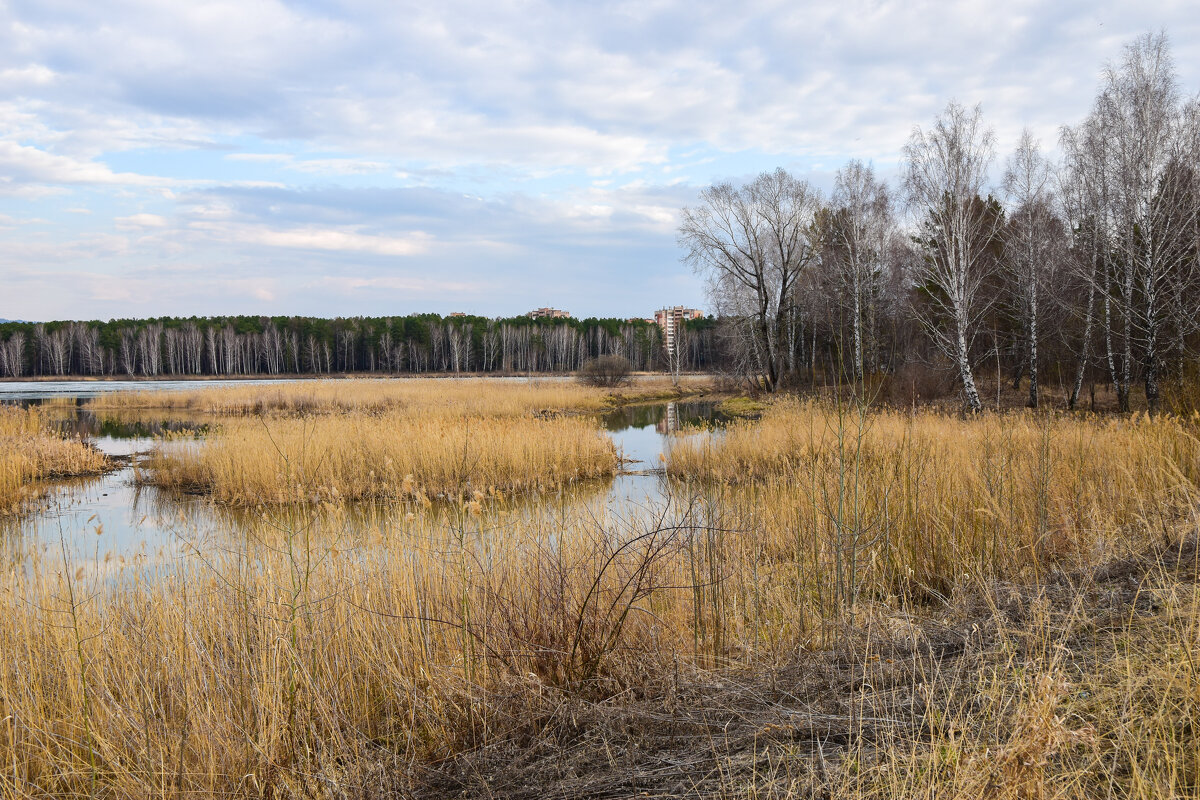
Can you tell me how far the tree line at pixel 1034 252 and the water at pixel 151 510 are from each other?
363cm

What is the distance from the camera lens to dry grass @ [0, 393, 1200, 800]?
80.9 inches

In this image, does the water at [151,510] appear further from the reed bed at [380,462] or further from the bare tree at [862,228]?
the bare tree at [862,228]

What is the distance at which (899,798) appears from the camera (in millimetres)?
1705

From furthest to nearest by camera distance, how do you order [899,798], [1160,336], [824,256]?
[824,256] → [1160,336] → [899,798]

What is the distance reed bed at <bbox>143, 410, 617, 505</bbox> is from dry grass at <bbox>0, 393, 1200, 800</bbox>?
6.07 meters

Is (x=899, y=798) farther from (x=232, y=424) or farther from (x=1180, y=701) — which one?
(x=232, y=424)

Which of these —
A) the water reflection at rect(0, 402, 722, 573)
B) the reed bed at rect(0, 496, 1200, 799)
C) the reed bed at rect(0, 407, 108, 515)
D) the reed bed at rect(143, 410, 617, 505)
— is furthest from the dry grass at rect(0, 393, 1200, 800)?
the reed bed at rect(0, 407, 108, 515)

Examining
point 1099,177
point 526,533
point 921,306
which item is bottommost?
point 526,533

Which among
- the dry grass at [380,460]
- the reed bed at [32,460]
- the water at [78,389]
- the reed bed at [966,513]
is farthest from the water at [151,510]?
the water at [78,389]

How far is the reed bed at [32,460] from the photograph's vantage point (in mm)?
10230

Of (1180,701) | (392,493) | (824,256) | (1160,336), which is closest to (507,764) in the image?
(1180,701)

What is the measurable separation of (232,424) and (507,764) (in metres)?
15.9

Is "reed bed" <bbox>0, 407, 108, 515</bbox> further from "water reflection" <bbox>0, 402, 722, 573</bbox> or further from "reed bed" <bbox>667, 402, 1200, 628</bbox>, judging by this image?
"reed bed" <bbox>667, 402, 1200, 628</bbox>

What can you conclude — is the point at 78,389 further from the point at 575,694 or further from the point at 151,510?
the point at 575,694
